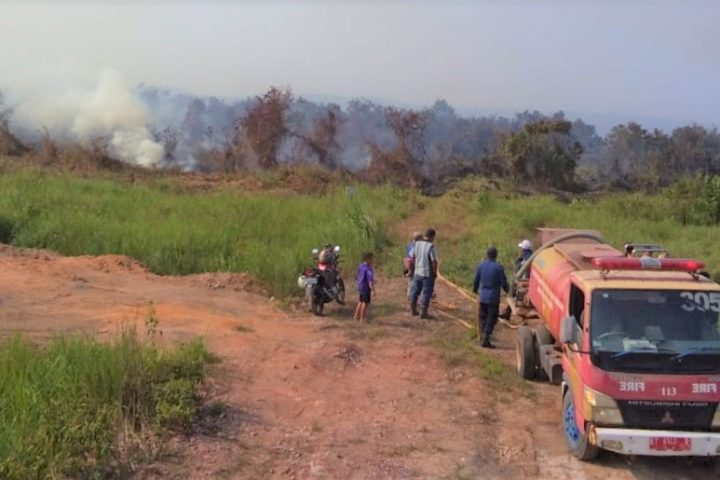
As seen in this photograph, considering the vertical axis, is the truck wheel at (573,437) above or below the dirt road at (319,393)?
above

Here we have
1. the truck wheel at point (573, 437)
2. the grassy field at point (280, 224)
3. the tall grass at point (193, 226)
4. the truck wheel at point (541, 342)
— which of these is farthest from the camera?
the grassy field at point (280, 224)

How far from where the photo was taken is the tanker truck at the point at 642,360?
700cm

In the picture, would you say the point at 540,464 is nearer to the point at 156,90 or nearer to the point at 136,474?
the point at 136,474

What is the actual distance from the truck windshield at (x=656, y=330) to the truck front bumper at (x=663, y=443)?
58 cm

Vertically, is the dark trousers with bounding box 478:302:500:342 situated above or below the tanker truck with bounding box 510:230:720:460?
below

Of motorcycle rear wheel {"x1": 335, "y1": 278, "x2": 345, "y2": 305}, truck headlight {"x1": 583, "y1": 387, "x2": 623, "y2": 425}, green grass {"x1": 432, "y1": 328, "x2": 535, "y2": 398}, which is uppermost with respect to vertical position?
truck headlight {"x1": 583, "y1": 387, "x2": 623, "y2": 425}

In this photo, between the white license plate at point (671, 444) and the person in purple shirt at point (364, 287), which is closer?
the white license plate at point (671, 444)

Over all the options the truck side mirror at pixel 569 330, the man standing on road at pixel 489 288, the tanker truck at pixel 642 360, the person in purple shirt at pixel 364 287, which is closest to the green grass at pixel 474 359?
the man standing on road at pixel 489 288

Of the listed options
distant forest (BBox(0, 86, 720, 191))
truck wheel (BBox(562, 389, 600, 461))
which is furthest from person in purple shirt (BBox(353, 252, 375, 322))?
distant forest (BBox(0, 86, 720, 191))

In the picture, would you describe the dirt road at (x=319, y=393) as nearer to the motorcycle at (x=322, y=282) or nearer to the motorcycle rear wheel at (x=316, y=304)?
the motorcycle rear wheel at (x=316, y=304)

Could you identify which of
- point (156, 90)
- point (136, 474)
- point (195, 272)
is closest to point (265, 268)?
point (195, 272)

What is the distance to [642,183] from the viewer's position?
44375 millimetres

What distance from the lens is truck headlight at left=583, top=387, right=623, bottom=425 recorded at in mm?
7059

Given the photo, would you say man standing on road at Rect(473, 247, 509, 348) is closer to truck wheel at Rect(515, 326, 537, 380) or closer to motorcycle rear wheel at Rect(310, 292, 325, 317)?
truck wheel at Rect(515, 326, 537, 380)
